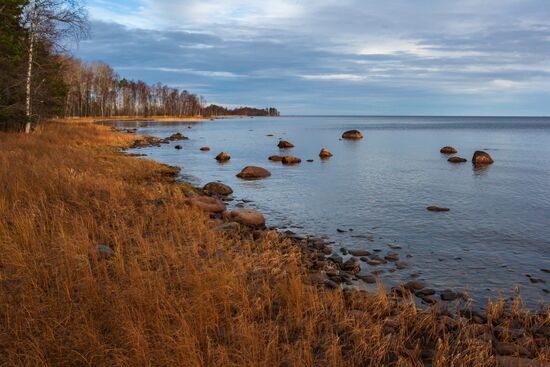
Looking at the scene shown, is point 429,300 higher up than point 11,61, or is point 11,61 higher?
point 11,61

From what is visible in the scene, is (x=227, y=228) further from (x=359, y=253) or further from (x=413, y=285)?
(x=413, y=285)

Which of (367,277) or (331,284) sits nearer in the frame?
(331,284)

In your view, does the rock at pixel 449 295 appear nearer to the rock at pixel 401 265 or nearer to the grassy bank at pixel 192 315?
the grassy bank at pixel 192 315

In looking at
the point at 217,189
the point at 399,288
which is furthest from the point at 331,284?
the point at 217,189

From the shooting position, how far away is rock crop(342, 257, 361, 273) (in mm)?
10602

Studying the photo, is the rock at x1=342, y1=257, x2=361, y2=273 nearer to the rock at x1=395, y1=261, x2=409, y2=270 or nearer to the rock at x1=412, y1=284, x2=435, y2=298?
the rock at x1=395, y1=261, x2=409, y2=270

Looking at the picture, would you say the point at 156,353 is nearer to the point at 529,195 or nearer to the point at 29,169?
the point at 29,169

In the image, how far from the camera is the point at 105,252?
7.86 m

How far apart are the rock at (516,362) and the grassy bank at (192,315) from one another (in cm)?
3

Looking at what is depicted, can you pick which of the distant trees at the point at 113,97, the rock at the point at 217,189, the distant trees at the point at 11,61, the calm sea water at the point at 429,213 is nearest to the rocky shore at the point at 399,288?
the calm sea water at the point at 429,213

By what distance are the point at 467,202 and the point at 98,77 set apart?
118289mm

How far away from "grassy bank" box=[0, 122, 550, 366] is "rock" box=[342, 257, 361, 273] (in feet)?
5.39

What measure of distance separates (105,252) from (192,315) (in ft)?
10.6

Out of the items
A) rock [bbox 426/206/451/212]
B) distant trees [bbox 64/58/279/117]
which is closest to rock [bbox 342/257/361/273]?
rock [bbox 426/206/451/212]
